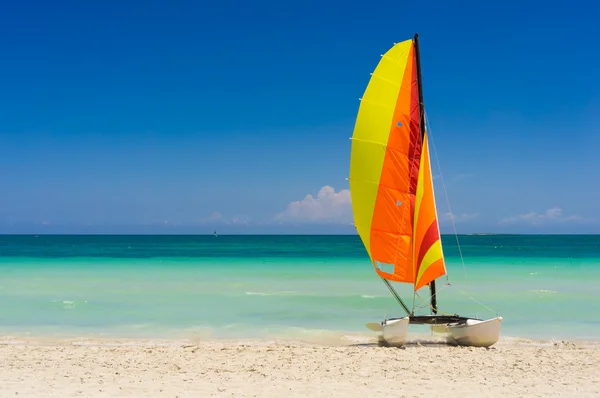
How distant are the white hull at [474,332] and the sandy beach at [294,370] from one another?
0.90ft

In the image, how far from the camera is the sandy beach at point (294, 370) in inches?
311

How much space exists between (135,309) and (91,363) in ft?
29.8

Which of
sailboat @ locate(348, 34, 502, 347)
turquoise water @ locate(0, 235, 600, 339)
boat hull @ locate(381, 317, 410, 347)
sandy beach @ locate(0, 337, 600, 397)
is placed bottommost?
turquoise water @ locate(0, 235, 600, 339)

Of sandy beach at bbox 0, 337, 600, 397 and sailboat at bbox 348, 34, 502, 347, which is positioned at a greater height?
sailboat at bbox 348, 34, 502, 347

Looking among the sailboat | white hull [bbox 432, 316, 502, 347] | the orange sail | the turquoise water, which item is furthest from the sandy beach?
the turquoise water

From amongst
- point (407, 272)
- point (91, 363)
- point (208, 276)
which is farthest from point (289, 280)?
point (91, 363)

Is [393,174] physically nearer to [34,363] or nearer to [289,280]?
[34,363]

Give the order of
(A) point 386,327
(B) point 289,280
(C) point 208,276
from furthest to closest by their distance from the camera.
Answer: (C) point 208,276 → (B) point 289,280 → (A) point 386,327

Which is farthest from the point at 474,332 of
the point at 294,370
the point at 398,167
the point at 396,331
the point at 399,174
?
the point at 294,370

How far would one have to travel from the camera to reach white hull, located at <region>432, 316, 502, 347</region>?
11422 millimetres

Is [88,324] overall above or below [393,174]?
below

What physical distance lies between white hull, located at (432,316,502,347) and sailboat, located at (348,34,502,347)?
0.06m

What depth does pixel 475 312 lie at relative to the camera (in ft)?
60.9

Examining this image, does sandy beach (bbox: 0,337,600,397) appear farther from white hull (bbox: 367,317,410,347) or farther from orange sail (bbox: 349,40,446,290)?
orange sail (bbox: 349,40,446,290)
